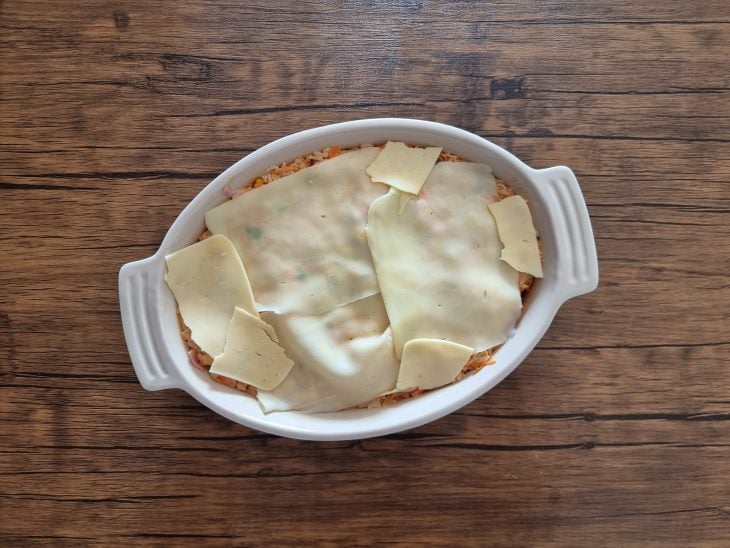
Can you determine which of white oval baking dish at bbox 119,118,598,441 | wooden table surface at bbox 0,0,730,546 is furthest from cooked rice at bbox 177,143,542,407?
wooden table surface at bbox 0,0,730,546

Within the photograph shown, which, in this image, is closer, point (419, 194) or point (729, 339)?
point (419, 194)

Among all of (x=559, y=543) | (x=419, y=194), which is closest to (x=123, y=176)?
(x=419, y=194)

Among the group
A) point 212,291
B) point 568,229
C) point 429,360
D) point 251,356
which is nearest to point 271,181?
point 212,291

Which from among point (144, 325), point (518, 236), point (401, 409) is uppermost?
point (518, 236)

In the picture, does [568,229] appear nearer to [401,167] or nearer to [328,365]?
[401,167]

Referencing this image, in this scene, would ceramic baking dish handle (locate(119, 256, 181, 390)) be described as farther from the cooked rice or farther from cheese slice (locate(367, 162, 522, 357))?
cheese slice (locate(367, 162, 522, 357))

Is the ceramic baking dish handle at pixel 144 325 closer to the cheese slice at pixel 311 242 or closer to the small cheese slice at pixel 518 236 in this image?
the cheese slice at pixel 311 242

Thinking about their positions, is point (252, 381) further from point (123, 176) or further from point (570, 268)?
point (570, 268)
